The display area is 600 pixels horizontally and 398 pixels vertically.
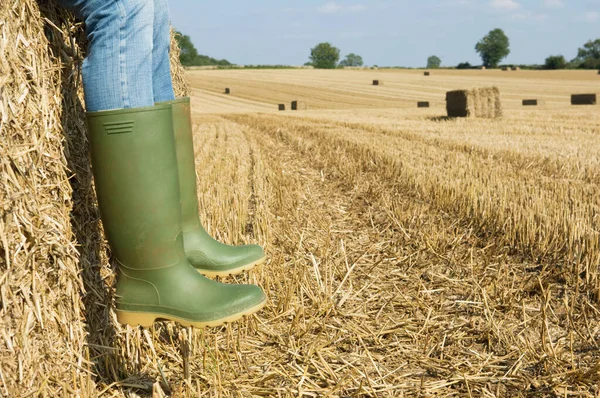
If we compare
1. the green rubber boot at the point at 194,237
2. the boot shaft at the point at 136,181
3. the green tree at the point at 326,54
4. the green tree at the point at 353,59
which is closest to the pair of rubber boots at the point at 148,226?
the boot shaft at the point at 136,181

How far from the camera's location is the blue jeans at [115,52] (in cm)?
139

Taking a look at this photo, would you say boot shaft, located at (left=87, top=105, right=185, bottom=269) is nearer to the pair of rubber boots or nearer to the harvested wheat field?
the pair of rubber boots

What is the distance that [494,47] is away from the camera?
92.6 m

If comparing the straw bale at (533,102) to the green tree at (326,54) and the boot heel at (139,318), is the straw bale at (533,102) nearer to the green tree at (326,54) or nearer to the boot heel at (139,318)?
the boot heel at (139,318)

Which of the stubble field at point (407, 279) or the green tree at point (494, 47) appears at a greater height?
the green tree at point (494, 47)

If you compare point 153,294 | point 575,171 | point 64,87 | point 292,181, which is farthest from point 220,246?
point 575,171

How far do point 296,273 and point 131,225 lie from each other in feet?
3.67

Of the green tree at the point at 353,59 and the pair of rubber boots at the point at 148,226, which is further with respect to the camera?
the green tree at the point at 353,59

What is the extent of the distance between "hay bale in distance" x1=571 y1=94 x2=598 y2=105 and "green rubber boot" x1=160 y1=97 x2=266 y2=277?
18.2 meters

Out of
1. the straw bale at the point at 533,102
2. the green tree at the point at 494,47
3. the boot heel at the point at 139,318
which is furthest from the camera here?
the green tree at the point at 494,47

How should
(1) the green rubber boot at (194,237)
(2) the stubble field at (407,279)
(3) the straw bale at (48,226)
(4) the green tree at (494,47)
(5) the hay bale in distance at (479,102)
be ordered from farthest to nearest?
1. (4) the green tree at (494,47)
2. (5) the hay bale in distance at (479,102)
3. (1) the green rubber boot at (194,237)
4. (2) the stubble field at (407,279)
5. (3) the straw bale at (48,226)

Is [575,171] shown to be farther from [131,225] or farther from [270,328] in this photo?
[131,225]

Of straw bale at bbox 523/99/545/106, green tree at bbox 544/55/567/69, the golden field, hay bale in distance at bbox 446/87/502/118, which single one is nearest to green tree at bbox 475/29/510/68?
green tree at bbox 544/55/567/69

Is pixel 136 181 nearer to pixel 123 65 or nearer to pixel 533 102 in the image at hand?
pixel 123 65
